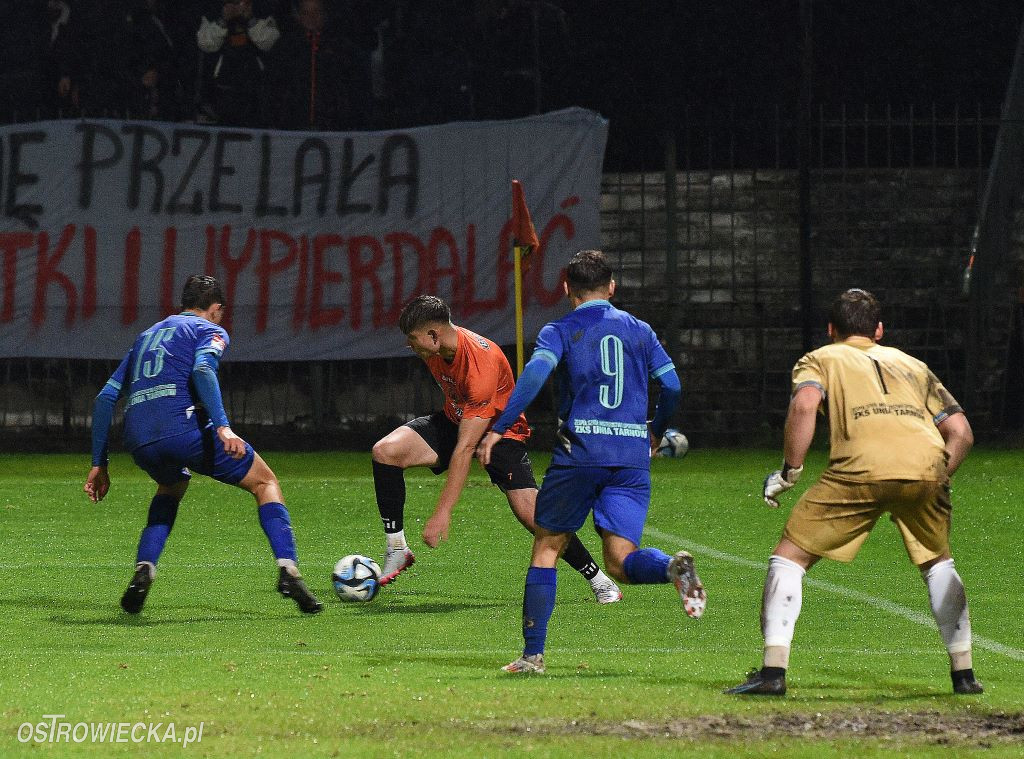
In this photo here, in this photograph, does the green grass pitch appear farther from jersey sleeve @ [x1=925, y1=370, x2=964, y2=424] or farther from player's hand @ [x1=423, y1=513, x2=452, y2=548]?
jersey sleeve @ [x1=925, y1=370, x2=964, y2=424]

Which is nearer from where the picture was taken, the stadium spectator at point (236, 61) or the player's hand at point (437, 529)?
the player's hand at point (437, 529)

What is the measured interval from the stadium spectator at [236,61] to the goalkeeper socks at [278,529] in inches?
447

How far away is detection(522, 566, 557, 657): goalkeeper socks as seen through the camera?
7.12 m

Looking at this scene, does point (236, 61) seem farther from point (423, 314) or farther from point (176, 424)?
point (423, 314)

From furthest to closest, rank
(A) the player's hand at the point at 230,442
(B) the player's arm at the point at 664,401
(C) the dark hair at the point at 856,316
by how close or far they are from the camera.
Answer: (A) the player's hand at the point at 230,442
(B) the player's arm at the point at 664,401
(C) the dark hair at the point at 856,316

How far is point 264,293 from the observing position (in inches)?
760

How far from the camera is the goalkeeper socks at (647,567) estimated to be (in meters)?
7.12

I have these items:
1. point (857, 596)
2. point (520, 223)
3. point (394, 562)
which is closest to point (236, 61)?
point (520, 223)

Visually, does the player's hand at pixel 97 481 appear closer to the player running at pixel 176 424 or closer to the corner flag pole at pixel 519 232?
the player running at pixel 176 424

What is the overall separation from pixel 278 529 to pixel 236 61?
38.5 ft

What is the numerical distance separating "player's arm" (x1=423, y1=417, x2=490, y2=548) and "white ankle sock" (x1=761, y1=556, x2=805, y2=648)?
131 cm

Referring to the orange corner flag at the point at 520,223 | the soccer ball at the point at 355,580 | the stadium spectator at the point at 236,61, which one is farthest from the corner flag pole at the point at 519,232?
the soccer ball at the point at 355,580

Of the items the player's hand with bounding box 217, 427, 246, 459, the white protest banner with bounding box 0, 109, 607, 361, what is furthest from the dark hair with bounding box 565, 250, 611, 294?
the white protest banner with bounding box 0, 109, 607, 361

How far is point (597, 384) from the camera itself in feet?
23.9
